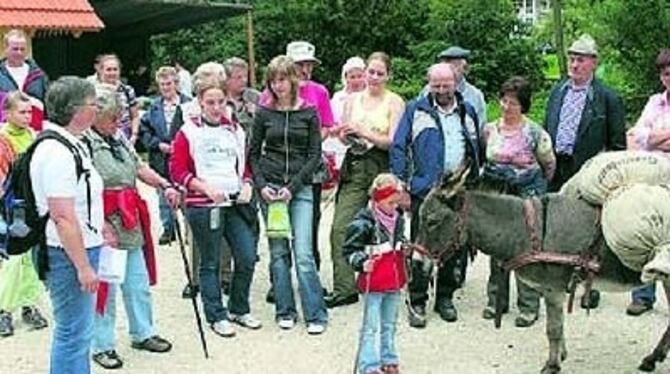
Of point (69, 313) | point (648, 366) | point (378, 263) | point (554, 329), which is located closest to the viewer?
point (69, 313)

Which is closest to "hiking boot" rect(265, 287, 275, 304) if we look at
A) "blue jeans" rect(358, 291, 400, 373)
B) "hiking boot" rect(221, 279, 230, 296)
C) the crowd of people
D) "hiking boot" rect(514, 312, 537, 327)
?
the crowd of people

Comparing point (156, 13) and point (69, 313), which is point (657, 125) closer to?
point (69, 313)

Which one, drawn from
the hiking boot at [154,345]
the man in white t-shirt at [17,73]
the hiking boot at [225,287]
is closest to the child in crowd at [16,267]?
the hiking boot at [154,345]

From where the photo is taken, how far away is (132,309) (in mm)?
7121

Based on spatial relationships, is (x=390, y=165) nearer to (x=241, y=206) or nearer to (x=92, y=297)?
(x=241, y=206)

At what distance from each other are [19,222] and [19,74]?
5090mm

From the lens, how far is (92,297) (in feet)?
18.1

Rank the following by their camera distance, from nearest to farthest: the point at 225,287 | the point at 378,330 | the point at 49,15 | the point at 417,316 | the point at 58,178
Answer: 1. the point at 58,178
2. the point at 378,330
3. the point at 417,316
4. the point at 225,287
5. the point at 49,15

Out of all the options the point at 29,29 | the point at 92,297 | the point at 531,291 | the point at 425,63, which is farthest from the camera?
the point at 425,63

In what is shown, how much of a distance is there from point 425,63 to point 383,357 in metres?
17.5

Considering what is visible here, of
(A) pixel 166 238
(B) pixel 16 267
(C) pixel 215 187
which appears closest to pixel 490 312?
(C) pixel 215 187

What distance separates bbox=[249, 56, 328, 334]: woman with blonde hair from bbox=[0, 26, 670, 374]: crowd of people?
1cm

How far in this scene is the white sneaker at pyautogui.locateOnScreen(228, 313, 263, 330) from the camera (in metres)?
7.68

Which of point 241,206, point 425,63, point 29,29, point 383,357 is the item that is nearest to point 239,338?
point 241,206
